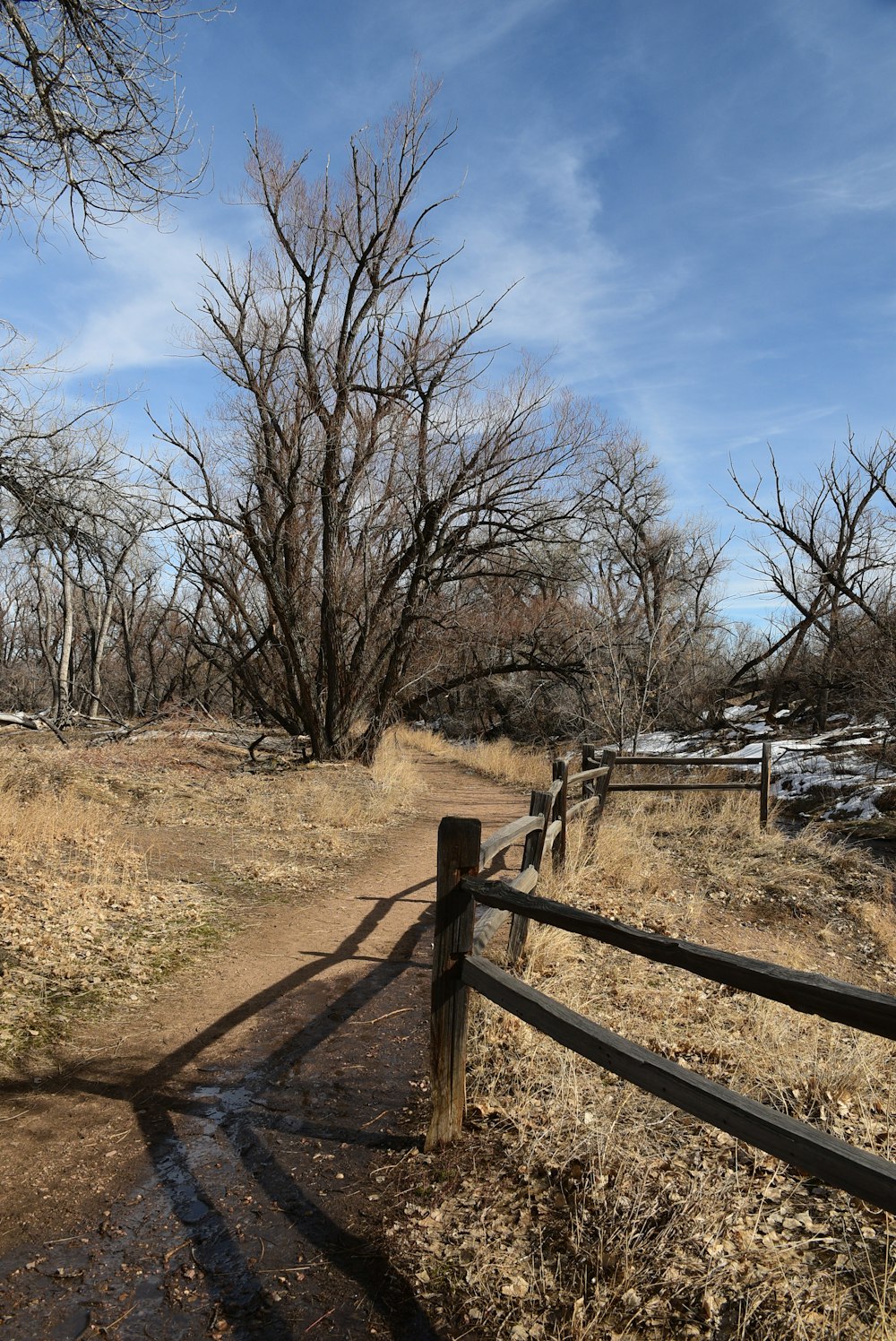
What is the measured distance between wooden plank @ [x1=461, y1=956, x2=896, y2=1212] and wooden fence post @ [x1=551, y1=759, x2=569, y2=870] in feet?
16.7

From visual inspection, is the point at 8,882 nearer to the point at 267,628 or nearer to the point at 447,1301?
the point at 447,1301

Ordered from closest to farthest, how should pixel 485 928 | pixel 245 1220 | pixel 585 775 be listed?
pixel 245 1220 < pixel 485 928 < pixel 585 775

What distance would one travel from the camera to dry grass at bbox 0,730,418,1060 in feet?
18.5

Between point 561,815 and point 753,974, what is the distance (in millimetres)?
6160

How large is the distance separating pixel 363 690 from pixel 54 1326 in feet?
50.1

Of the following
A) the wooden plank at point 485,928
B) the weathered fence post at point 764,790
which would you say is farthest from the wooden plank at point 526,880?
the weathered fence post at point 764,790

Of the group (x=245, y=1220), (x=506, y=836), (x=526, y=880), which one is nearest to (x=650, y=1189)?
(x=245, y=1220)

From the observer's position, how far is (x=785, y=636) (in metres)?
21.9

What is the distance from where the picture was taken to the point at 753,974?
255 centimetres

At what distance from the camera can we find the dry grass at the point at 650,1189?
2.74 meters

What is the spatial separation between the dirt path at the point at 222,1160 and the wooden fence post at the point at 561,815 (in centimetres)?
272

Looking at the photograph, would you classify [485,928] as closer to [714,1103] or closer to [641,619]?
[714,1103]

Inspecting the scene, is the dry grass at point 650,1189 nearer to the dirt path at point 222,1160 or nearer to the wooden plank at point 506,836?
the dirt path at point 222,1160

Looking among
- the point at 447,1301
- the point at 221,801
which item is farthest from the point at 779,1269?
the point at 221,801
